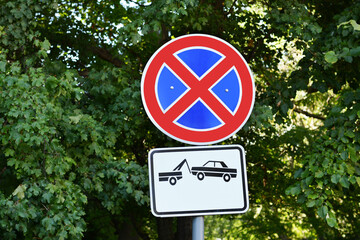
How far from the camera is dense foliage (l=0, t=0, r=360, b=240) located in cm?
641

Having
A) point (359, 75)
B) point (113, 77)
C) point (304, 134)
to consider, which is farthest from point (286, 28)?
point (304, 134)

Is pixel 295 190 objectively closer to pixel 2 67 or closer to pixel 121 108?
pixel 121 108

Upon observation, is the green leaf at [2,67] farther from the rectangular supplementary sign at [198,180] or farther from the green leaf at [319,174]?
the rectangular supplementary sign at [198,180]

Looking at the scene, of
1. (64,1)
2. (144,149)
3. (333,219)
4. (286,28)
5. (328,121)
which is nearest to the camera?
(333,219)

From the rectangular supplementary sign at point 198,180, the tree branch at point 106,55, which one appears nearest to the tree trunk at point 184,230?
the tree branch at point 106,55

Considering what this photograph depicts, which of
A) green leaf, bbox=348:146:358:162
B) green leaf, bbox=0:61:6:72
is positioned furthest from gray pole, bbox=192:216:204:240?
green leaf, bbox=0:61:6:72

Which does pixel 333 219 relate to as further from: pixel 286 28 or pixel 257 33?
pixel 257 33

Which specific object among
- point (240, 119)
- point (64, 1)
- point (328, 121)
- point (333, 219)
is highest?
point (64, 1)

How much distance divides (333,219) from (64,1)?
8.20 metres

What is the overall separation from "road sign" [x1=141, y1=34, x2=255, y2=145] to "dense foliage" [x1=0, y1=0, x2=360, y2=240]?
291 cm

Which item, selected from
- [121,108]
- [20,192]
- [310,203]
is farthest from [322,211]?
[121,108]

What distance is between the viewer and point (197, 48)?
267 centimetres

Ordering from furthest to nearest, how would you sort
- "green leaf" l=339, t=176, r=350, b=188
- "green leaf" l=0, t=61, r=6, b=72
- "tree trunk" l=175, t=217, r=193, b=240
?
"tree trunk" l=175, t=217, r=193, b=240 < "green leaf" l=0, t=61, r=6, b=72 < "green leaf" l=339, t=176, r=350, b=188

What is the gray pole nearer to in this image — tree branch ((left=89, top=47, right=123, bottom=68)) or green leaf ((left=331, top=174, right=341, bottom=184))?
green leaf ((left=331, top=174, right=341, bottom=184))
